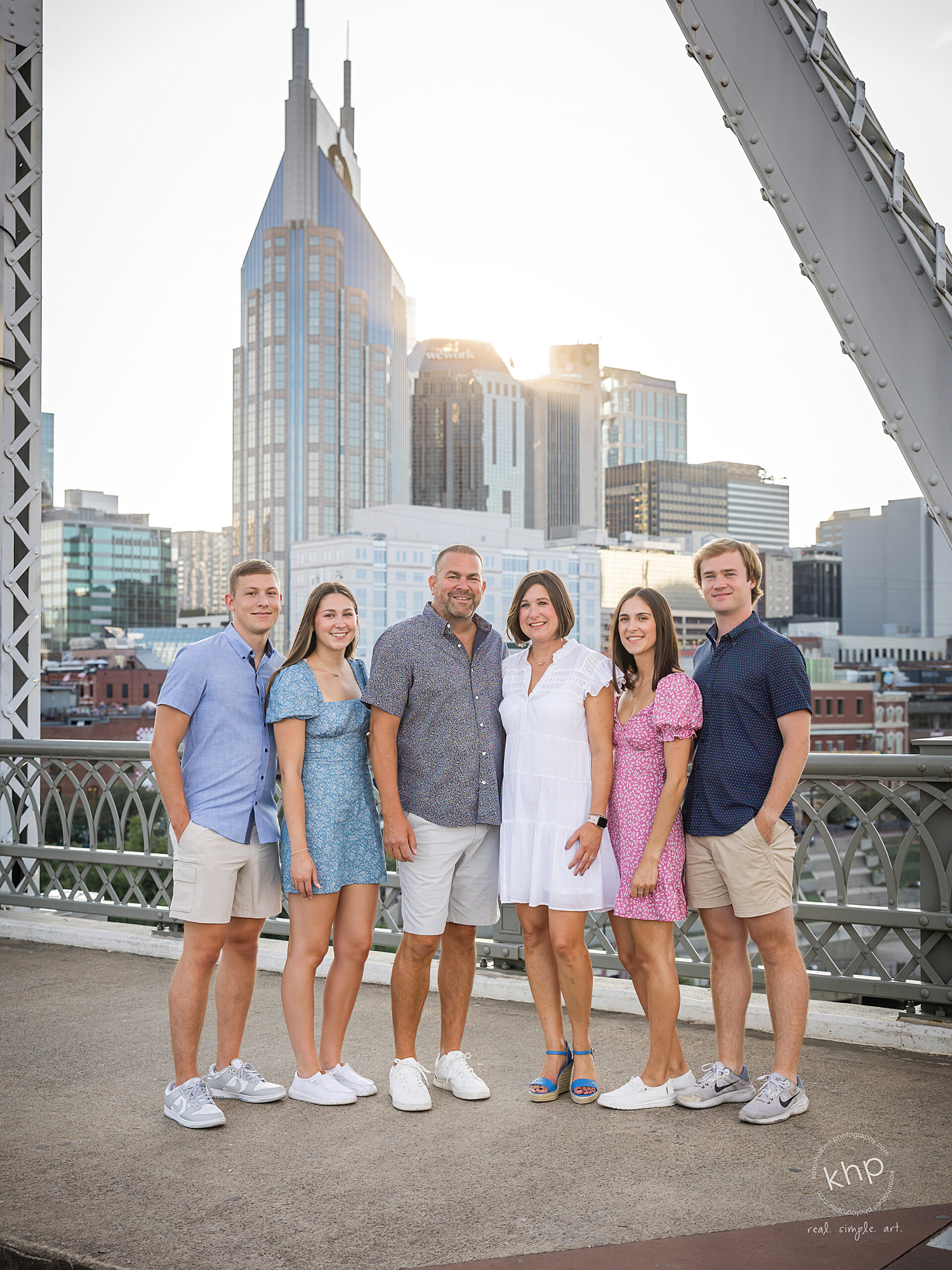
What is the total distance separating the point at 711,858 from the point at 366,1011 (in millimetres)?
1905

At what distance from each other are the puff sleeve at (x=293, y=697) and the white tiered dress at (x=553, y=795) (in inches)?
27.0

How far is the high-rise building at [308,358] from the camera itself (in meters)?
155

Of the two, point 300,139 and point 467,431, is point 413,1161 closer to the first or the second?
point 300,139

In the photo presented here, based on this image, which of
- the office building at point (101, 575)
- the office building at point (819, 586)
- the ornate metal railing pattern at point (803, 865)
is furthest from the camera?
the office building at point (819, 586)

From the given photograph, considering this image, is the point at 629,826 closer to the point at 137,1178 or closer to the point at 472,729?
the point at 472,729

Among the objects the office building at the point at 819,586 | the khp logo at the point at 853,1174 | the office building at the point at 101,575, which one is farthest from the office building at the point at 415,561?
the khp logo at the point at 853,1174

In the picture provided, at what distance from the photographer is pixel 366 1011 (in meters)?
4.82

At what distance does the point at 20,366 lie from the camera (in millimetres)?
7328

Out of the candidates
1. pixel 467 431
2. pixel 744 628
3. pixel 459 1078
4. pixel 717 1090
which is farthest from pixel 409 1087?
pixel 467 431

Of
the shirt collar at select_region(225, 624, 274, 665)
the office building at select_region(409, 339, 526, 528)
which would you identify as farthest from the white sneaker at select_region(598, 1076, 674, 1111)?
the office building at select_region(409, 339, 526, 528)

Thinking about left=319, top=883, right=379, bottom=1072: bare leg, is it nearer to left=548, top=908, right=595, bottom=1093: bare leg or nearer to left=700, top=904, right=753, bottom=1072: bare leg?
left=548, top=908, right=595, bottom=1093: bare leg

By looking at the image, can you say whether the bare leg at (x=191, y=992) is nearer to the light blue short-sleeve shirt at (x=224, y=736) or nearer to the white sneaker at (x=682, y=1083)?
the light blue short-sleeve shirt at (x=224, y=736)

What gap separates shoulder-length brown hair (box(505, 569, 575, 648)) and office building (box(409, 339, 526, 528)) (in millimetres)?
174020

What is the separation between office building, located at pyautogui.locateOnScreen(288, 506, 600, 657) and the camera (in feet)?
405
